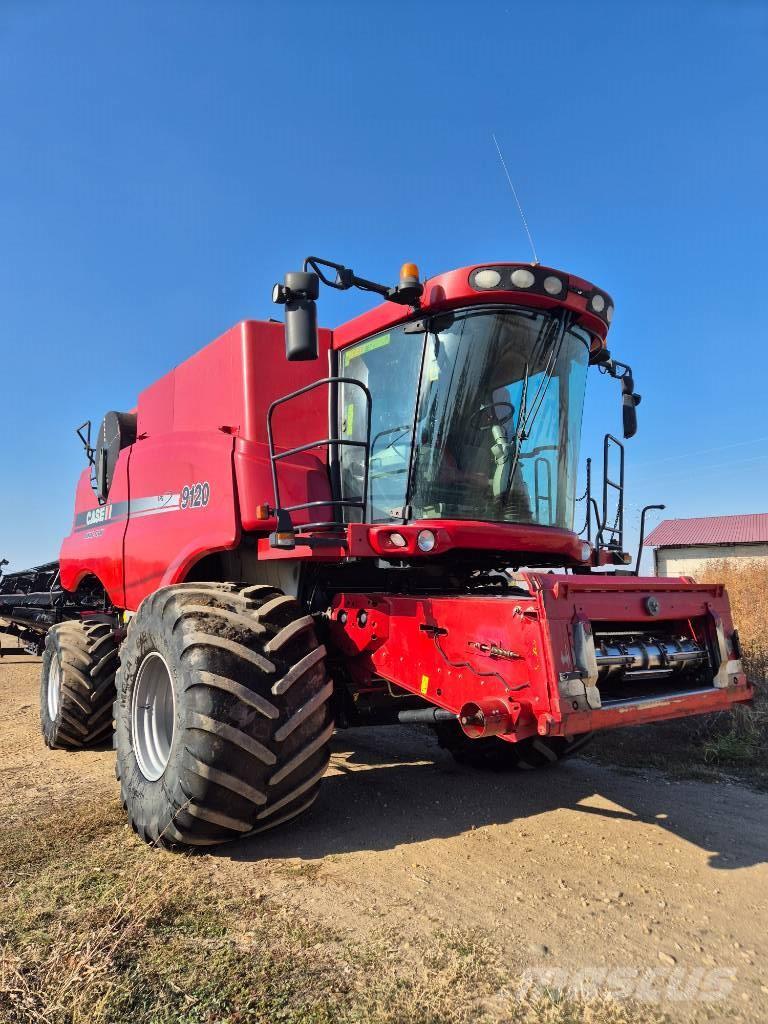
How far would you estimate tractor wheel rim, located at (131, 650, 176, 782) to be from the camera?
4.21 m

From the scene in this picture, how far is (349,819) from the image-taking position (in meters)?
4.11

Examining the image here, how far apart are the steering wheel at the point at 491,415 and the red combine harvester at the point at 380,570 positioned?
0.01 meters

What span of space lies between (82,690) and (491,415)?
4.12 m

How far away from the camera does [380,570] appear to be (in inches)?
193

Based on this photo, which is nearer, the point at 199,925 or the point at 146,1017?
the point at 146,1017

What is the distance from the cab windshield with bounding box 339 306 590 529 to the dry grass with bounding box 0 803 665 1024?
224 cm

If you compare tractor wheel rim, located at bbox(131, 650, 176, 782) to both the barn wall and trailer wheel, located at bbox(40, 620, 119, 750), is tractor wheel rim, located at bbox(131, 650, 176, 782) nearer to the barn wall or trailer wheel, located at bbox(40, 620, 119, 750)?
trailer wheel, located at bbox(40, 620, 119, 750)

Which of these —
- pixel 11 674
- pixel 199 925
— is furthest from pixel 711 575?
pixel 199 925

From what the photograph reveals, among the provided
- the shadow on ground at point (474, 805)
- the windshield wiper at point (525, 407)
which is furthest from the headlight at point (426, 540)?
the shadow on ground at point (474, 805)

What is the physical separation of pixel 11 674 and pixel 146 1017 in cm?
1091

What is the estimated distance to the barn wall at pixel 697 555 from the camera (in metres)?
29.5

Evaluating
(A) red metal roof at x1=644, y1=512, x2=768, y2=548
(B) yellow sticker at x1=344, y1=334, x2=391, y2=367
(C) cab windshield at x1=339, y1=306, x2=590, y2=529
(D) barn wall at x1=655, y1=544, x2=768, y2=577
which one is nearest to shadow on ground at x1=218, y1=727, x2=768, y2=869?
(C) cab windshield at x1=339, y1=306, x2=590, y2=529

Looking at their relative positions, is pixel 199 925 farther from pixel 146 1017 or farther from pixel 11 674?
pixel 11 674

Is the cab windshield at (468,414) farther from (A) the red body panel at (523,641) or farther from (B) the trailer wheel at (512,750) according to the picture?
(B) the trailer wheel at (512,750)
